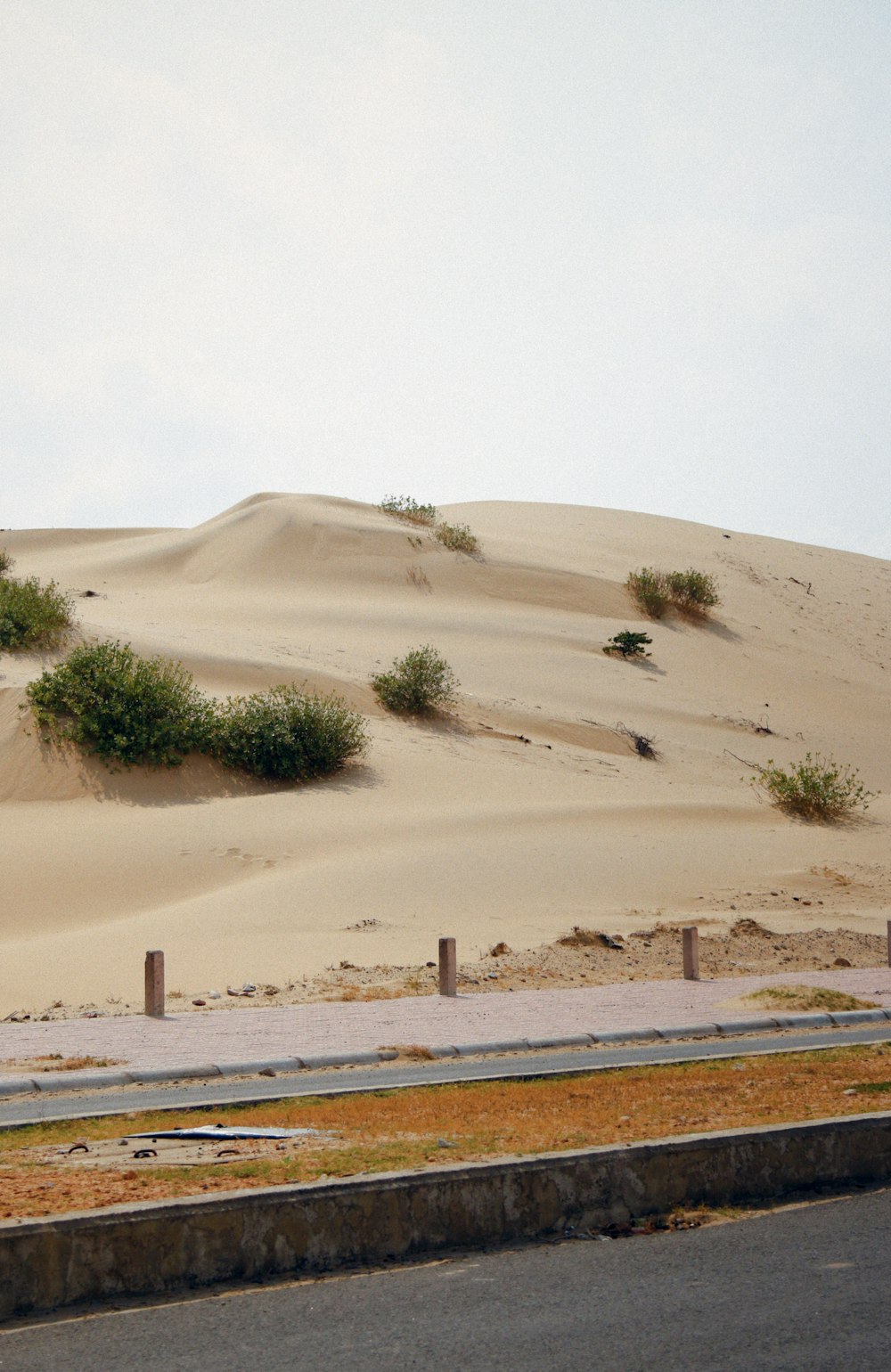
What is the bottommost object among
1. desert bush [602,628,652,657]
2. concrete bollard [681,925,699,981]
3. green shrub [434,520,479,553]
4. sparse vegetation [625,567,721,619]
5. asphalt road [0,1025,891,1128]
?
concrete bollard [681,925,699,981]

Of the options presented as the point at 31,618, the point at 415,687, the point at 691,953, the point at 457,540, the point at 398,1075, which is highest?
the point at 457,540

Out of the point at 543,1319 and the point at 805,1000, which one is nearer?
the point at 543,1319

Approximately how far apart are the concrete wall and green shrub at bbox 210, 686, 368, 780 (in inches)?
1075

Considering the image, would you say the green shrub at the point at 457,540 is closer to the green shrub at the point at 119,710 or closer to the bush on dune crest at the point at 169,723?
the bush on dune crest at the point at 169,723

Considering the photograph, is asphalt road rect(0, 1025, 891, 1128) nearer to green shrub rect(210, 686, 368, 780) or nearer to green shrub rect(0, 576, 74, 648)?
green shrub rect(210, 686, 368, 780)

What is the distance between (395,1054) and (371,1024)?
2.15m

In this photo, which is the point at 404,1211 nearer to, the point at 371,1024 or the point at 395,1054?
the point at 395,1054

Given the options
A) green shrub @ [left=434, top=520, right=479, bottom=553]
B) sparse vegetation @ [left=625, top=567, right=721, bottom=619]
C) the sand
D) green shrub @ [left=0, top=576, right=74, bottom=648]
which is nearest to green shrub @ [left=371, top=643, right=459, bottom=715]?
the sand

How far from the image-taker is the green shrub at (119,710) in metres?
33.5

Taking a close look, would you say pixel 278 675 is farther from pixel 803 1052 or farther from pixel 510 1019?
pixel 803 1052

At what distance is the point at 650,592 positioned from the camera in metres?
62.6

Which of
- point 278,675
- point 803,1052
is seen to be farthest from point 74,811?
point 803,1052

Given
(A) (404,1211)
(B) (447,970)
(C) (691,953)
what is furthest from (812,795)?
(A) (404,1211)

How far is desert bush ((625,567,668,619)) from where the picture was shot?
204 ft
